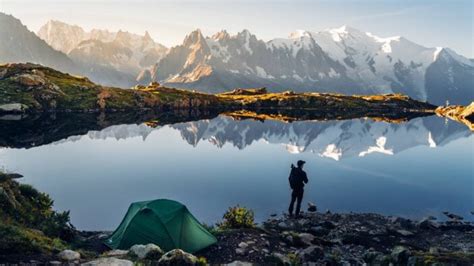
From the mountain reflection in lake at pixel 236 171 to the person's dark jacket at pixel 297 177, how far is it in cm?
392

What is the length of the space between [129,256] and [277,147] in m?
59.0

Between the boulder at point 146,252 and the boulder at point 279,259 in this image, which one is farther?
the boulder at point 279,259

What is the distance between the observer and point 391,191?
44750mm

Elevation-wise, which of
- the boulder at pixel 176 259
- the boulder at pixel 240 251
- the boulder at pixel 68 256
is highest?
the boulder at pixel 176 259

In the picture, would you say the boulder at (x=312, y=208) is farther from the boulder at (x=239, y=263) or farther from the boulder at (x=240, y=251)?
the boulder at (x=239, y=263)

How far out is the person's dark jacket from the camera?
102 feet

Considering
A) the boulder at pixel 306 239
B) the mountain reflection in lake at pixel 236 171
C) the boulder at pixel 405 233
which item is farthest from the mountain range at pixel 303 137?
the boulder at pixel 306 239

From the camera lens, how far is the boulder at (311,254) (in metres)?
21.4

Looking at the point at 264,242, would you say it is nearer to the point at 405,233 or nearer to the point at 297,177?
the point at 297,177

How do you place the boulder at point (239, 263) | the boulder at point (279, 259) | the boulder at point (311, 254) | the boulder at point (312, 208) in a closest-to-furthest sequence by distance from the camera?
1. the boulder at point (239, 263)
2. the boulder at point (279, 259)
3. the boulder at point (311, 254)
4. the boulder at point (312, 208)

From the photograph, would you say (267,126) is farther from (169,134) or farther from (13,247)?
(13,247)

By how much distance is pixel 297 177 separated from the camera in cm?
3116

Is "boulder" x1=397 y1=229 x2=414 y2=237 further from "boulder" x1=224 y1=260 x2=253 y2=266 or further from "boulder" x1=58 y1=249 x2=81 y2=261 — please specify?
"boulder" x1=58 y1=249 x2=81 y2=261

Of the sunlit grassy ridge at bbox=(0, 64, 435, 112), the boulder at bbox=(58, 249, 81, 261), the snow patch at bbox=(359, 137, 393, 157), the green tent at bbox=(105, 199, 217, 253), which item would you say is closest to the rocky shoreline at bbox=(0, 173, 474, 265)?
the boulder at bbox=(58, 249, 81, 261)
